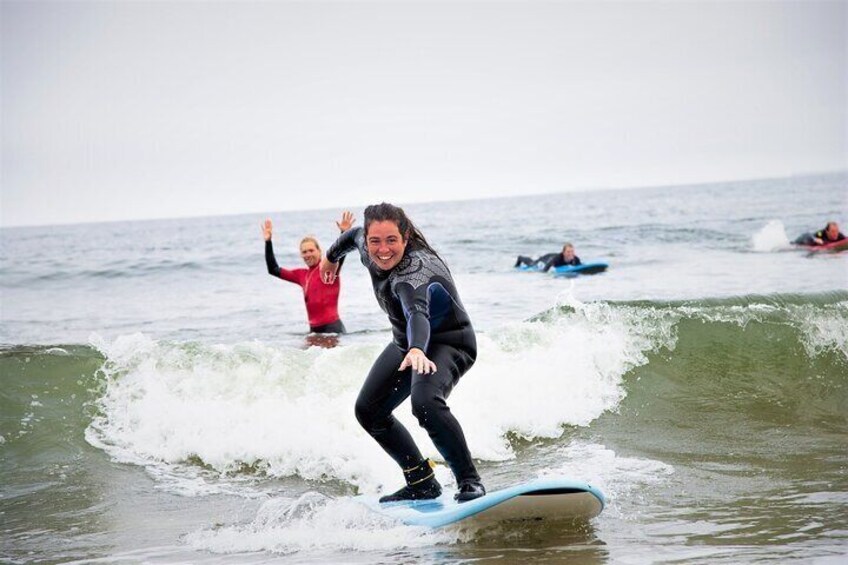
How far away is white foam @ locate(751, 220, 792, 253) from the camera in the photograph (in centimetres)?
2661

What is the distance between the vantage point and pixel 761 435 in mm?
7680

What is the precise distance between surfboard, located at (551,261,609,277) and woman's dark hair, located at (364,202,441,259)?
17.4 meters

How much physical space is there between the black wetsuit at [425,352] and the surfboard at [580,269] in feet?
56.2

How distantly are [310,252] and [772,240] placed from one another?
A: 20757 mm

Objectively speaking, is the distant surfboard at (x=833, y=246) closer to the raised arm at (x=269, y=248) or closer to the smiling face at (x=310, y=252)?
the smiling face at (x=310, y=252)

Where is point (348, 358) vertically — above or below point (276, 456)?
above

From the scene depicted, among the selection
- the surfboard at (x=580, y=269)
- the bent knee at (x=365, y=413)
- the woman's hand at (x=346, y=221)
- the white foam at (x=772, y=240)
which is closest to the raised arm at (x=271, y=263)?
the woman's hand at (x=346, y=221)

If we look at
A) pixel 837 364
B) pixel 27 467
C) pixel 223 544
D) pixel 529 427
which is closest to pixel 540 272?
pixel 837 364

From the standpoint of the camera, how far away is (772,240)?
27.1 meters

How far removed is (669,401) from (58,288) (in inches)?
859

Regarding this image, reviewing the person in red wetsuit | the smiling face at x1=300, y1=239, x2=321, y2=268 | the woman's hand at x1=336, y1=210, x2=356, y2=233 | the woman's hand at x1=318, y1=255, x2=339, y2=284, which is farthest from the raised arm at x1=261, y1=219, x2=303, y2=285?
the woman's hand at x1=318, y1=255, x2=339, y2=284

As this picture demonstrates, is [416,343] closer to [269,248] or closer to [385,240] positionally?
[385,240]

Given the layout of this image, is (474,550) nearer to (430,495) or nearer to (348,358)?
(430,495)

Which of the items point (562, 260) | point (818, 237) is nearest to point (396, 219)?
point (562, 260)
